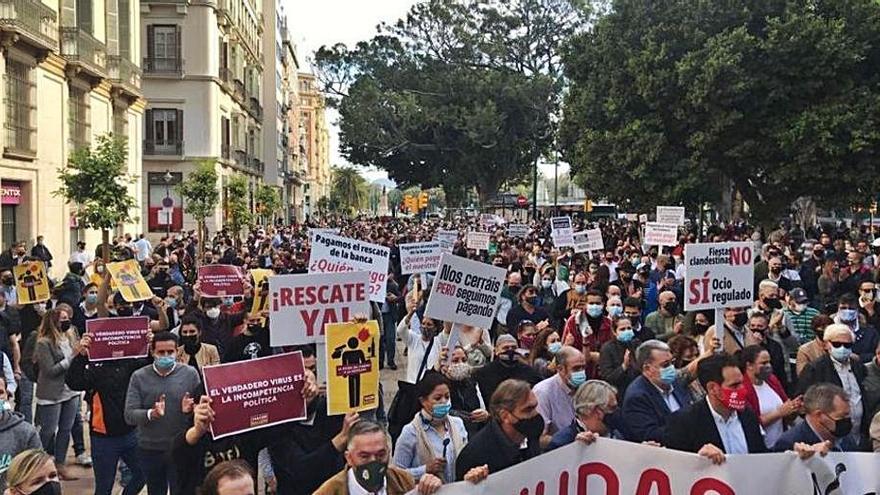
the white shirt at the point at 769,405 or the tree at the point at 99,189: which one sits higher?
the tree at the point at 99,189

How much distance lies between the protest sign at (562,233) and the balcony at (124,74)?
18.4m

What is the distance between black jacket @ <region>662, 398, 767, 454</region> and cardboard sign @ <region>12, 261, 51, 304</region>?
27.4ft

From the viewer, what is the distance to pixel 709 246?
972 centimetres

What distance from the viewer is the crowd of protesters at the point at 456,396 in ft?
18.2

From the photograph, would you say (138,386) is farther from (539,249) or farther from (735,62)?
(735,62)

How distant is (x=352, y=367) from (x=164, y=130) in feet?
144

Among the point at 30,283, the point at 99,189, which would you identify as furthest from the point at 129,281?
the point at 99,189

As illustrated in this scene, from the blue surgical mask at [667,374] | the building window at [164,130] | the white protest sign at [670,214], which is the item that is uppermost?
the building window at [164,130]

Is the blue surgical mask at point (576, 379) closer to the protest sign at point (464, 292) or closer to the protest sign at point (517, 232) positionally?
→ the protest sign at point (464, 292)

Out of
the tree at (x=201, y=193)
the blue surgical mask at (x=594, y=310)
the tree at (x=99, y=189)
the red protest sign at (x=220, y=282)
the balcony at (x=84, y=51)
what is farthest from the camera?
the tree at (x=201, y=193)

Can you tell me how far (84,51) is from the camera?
28.8 metres

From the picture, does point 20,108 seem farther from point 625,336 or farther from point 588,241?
point 625,336

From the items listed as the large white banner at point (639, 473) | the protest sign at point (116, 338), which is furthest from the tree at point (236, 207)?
the large white banner at point (639, 473)

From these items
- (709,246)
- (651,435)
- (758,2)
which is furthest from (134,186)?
(651,435)
